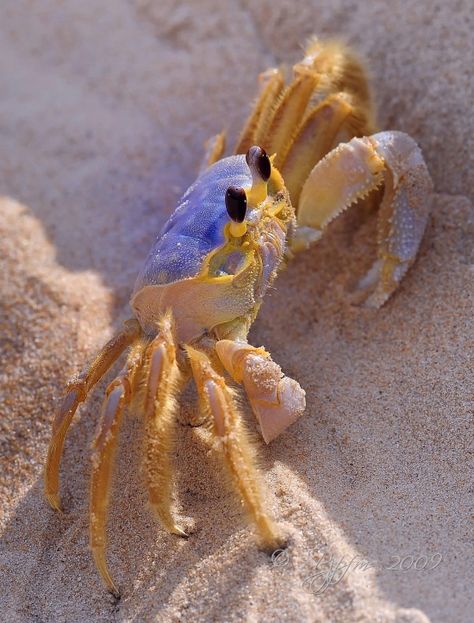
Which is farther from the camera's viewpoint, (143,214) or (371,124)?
(143,214)

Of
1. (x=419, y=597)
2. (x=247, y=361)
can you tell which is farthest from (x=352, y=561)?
(x=247, y=361)

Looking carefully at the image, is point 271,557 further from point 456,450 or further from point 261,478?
point 456,450

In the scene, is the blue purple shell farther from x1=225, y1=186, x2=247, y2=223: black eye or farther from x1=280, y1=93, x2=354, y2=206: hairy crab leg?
x1=280, y1=93, x2=354, y2=206: hairy crab leg

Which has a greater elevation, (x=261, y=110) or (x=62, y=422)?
(x=261, y=110)

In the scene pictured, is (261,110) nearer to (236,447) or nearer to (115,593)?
(236,447)

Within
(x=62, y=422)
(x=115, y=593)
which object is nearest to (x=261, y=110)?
(x=62, y=422)

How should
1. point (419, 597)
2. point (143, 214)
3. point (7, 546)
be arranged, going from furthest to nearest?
point (143, 214) → point (7, 546) → point (419, 597)

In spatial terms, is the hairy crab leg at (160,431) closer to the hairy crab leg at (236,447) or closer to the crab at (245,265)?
the crab at (245,265)
